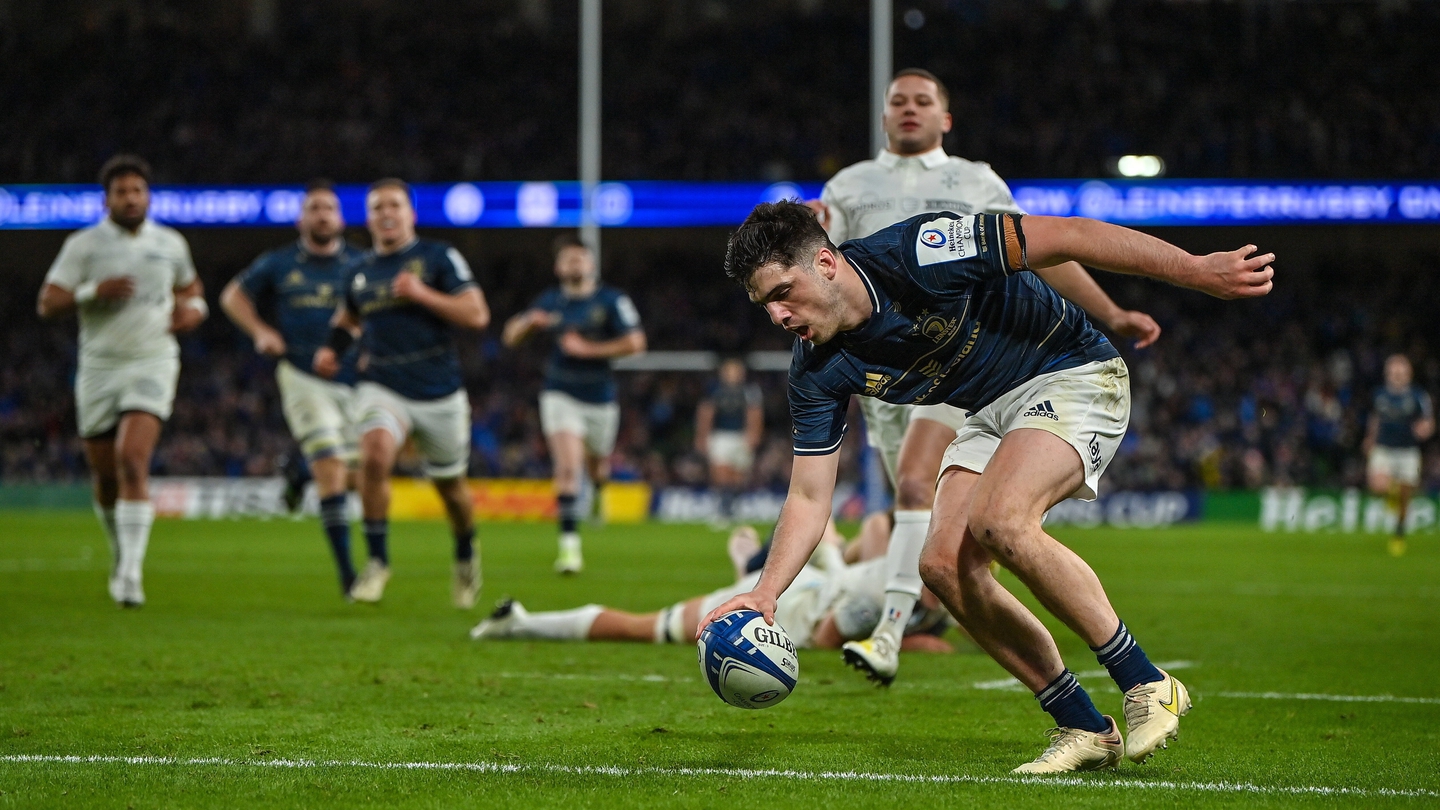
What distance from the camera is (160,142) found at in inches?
1166

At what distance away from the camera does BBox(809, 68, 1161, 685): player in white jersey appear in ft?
21.3

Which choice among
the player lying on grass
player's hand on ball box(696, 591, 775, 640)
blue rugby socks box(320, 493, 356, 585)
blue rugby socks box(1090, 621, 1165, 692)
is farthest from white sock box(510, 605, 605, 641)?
blue rugby socks box(1090, 621, 1165, 692)

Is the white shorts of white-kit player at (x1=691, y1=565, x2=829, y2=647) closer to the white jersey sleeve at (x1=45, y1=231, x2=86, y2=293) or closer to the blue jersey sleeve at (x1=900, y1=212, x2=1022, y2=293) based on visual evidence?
the blue jersey sleeve at (x1=900, y1=212, x2=1022, y2=293)

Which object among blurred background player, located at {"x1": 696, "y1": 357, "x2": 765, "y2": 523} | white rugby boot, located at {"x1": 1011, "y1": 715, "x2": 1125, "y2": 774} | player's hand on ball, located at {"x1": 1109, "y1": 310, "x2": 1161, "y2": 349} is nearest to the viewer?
white rugby boot, located at {"x1": 1011, "y1": 715, "x2": 1125, "y2": 774}

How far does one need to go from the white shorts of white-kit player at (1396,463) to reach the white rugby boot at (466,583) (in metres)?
13.7

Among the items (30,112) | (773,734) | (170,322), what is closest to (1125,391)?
(773,734)

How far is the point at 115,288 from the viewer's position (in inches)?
351

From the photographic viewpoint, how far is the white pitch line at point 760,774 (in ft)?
13.1

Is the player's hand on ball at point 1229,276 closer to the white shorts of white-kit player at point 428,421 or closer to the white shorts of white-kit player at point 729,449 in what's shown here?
the white shorts of white-kit player at point 428,421

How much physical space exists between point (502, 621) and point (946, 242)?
4.08 metres

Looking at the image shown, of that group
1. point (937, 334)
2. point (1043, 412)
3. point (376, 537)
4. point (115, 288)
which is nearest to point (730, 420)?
point (376, 537)

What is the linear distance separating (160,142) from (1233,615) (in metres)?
25.5

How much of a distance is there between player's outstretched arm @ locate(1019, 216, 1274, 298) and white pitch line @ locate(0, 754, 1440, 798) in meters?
1.32

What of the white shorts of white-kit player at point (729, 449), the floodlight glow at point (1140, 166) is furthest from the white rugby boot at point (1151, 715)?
the floodlight glow at point (1140, 166)
